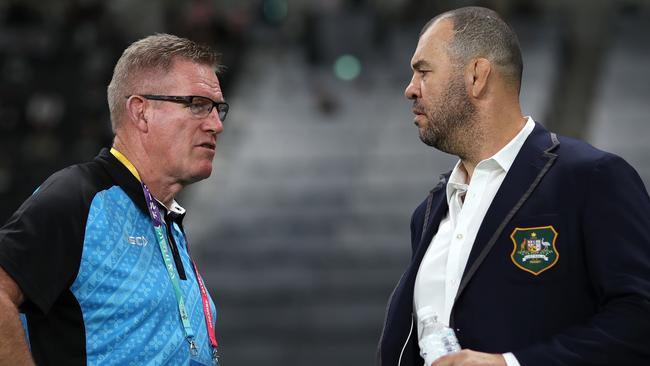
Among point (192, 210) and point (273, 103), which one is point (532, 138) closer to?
point (192, 210)

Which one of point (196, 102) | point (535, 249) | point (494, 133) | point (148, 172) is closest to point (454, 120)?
point (494, 133)

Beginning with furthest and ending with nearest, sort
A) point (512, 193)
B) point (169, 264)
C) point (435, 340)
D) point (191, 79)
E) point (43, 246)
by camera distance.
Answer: point (191, 79), point (169, 264), point (512, 193), point (435, 340), point (43, 246)

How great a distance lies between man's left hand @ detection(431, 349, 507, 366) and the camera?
2.55 metres

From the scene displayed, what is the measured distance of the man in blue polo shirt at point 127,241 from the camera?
2.53m

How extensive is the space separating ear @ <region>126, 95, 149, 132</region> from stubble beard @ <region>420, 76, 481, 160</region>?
2.51 ft

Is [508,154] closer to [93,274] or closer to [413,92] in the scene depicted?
[413,92]

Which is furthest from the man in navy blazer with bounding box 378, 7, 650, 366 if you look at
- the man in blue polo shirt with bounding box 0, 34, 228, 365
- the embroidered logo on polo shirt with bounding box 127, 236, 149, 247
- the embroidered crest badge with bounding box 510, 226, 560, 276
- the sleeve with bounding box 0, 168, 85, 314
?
the sleeve with bounding box 0, 168, 85, 314

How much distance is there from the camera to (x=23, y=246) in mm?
2504

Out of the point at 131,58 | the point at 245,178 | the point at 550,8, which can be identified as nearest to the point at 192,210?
the point at 245,178

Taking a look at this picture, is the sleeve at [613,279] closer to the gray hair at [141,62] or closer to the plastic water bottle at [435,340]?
the plastic water bottle at [435,340]

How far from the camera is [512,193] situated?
2752 millimetres

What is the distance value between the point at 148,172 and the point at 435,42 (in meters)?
0.86

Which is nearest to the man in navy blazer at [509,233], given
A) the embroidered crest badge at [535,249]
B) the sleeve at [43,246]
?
the embroidered crest badge at [535,249]

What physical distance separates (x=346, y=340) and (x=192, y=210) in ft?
8.35
